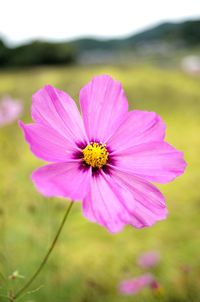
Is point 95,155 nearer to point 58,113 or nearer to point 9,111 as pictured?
point 58,113

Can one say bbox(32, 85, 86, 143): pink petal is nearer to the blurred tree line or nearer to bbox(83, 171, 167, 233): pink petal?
bbox(83, 171, 167, 233): pink petal

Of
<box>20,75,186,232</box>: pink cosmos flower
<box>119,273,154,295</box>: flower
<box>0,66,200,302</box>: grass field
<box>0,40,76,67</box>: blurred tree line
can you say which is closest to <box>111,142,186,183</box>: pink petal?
<box>20,75,186,232</box>: pink cosmos flower

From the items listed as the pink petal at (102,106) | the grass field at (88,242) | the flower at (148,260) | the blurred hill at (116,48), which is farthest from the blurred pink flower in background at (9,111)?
the pink petal at (102,106)

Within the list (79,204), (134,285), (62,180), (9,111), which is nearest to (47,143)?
(62,180)

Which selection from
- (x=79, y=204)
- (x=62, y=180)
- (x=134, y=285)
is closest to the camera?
(x=62, y=180)

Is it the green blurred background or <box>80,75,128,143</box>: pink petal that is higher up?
<box>80,75,128,143</box>: pink petal

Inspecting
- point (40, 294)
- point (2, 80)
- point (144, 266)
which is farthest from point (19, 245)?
point (2, 80)
